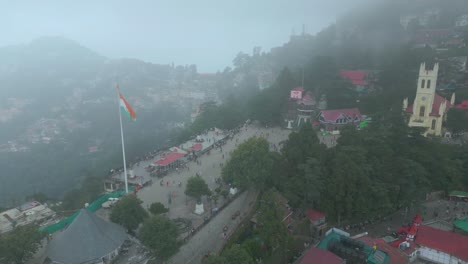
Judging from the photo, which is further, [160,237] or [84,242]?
[84,242]

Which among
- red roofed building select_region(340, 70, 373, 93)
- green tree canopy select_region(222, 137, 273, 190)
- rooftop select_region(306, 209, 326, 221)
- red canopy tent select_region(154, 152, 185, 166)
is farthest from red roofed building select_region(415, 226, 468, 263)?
red roofed building select_region(340, 70, 373, 93)

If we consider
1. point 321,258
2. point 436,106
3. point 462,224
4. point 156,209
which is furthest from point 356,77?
point 156,209

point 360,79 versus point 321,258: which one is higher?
point 360,79

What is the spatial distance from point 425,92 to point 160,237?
2434 cm

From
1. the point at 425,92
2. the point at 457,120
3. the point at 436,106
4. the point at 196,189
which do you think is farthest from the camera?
the point at 436,106

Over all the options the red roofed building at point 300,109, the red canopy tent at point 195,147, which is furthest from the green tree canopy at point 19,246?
the red roofed building at point 300,109

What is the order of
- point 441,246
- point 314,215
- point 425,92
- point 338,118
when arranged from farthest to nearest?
1. point 338,118
2. point 425,92
3. point 314,215
4. point 441,246

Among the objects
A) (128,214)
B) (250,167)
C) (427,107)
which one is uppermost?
(427,107)

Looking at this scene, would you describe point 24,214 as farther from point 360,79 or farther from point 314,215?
point 360,79

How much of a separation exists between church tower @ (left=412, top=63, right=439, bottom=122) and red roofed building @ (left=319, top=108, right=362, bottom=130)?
16.8ft

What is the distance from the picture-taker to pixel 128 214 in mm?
15836

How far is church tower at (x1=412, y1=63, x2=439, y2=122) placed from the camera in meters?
26.1

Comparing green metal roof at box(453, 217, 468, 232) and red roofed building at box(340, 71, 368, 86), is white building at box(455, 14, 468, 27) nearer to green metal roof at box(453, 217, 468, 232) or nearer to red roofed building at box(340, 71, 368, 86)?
red roofed building at box(340, 71, 368, 86)

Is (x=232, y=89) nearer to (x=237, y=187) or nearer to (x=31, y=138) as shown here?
(x=31, y=138)
